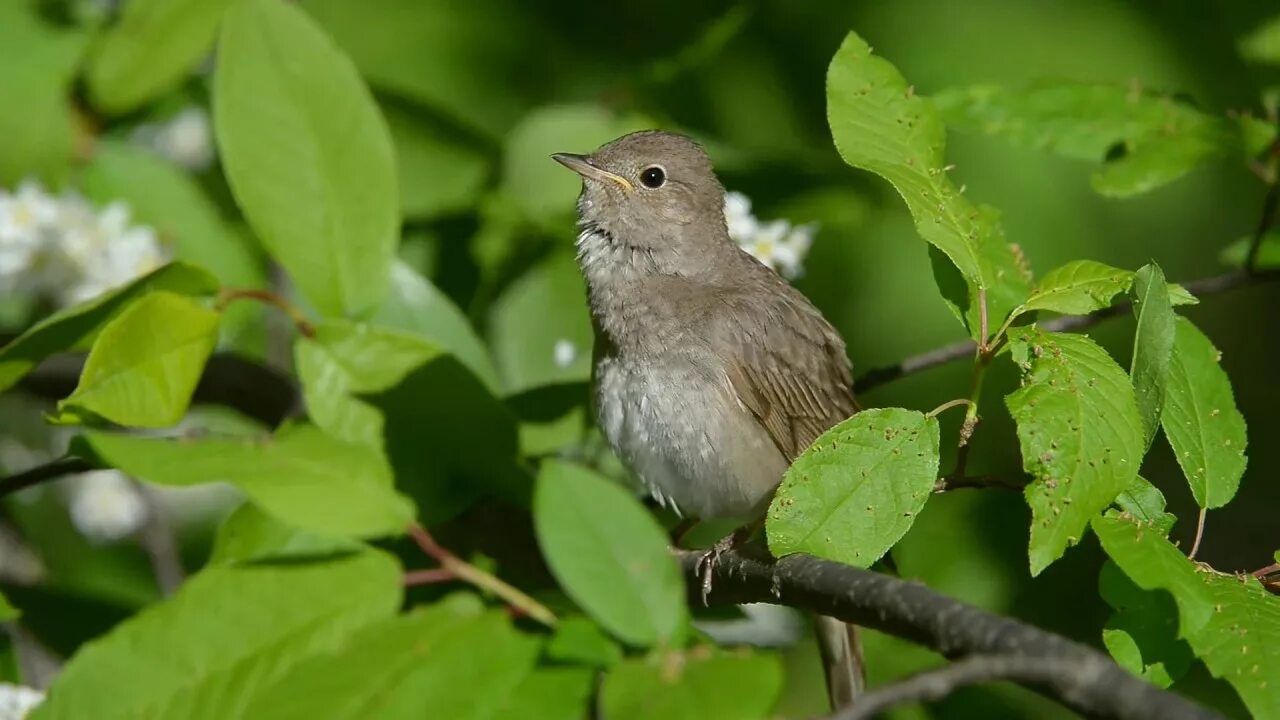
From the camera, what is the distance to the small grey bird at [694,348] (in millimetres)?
3592

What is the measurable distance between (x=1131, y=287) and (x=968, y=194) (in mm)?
3431

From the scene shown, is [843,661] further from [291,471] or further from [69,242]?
→ [69,242]

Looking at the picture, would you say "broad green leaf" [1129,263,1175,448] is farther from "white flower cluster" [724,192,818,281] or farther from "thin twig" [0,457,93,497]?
"white flower cluster" [724,192,818,281]

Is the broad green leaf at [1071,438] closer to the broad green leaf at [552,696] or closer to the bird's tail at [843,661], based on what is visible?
the broad green leaf at [552,696]

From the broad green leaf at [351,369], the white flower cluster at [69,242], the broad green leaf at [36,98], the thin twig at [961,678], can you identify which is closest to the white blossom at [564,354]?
the broad green leaf at [351,369]

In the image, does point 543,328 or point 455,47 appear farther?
point 455,47

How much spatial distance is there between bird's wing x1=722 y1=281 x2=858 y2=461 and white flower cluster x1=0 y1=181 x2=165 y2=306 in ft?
5.01

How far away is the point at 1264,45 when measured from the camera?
3.42 meters

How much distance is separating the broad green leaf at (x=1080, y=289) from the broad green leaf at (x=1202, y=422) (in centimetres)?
14

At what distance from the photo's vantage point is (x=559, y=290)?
3.88m

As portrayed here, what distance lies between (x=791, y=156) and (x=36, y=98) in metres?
2.00

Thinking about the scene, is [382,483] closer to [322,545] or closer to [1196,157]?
[322,545]

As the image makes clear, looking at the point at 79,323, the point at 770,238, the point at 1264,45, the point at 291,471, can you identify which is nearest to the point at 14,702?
the point at 79,323

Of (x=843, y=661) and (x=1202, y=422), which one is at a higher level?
(x=1202, y=422)
